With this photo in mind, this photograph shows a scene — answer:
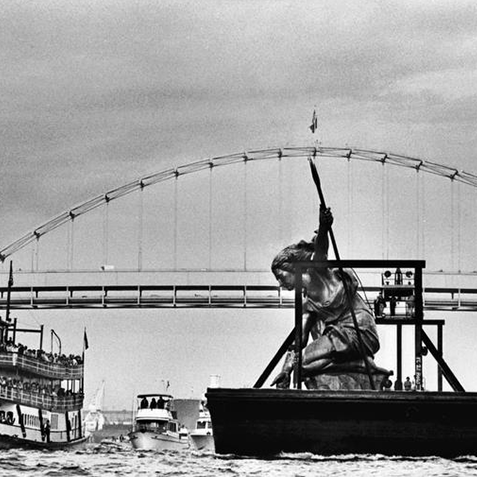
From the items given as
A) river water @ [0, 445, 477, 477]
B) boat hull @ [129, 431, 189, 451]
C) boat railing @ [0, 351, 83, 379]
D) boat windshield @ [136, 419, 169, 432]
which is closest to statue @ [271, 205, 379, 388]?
river water @ [0, 445, 477, 477]

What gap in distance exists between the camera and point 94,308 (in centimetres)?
13588

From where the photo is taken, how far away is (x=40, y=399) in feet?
232

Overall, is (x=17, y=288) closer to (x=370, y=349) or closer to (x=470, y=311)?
(x=470, y=311)

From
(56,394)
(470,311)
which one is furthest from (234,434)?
(470,311)

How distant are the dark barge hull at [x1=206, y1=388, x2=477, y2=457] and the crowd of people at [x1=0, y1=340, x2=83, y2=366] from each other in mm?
34571

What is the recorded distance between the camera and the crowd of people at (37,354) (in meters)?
69.2

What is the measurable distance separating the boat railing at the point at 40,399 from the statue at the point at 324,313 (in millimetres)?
29024

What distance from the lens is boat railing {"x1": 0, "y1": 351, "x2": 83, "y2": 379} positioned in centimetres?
6888

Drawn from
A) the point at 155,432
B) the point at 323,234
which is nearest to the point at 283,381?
the point at 323,234

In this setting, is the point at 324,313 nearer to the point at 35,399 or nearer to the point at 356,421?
the point at 356,421

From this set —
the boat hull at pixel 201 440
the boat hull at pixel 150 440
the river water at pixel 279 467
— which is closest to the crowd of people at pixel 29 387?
the boat hull at pixel 150 440

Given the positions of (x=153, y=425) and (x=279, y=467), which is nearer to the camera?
(x=279, y=467)

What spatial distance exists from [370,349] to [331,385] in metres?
1.32

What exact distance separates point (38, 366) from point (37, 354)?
19.3 inches
